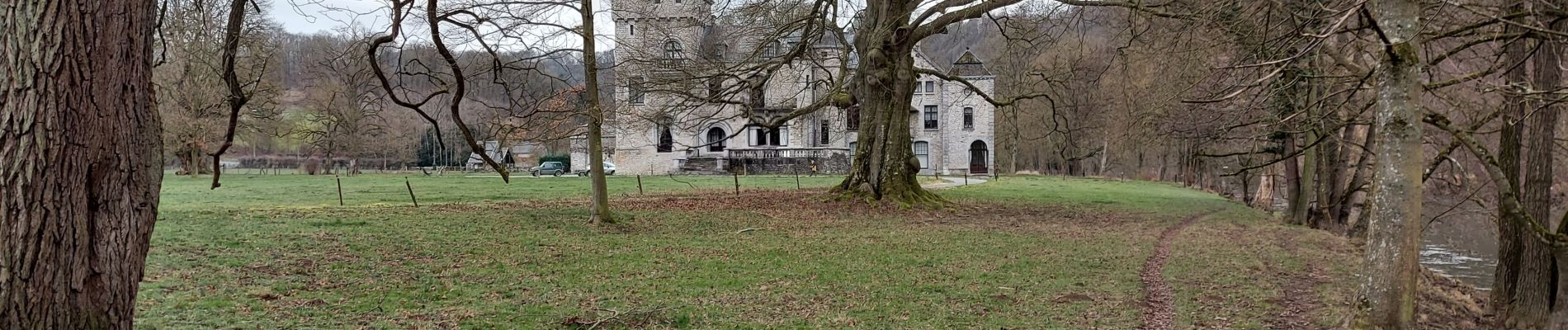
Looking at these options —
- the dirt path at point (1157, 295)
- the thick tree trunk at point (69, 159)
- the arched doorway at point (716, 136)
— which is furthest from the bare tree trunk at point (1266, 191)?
the arched doorway at point (716, 136)

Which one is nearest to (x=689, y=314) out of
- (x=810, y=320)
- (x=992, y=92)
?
(x=810, y=320)

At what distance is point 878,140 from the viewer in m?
18.0

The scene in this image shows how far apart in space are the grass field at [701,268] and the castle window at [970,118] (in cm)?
3368

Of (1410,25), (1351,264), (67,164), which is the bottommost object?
(1351,264)

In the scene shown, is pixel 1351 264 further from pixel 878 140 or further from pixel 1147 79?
pixel 1147 79

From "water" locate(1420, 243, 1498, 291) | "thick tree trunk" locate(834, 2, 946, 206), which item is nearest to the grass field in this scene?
"thick tree trunk" locate(834, 2, 946, 206)

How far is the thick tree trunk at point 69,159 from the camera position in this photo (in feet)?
10.0

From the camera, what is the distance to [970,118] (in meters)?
50.9

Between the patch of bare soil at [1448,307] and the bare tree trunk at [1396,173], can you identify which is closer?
the bare tree trunk at [1396,173]

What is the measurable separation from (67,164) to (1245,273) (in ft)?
32.3

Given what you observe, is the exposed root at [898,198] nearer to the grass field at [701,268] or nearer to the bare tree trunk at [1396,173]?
the grass field at [701,268]

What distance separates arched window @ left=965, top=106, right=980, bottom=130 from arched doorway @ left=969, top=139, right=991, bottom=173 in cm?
104

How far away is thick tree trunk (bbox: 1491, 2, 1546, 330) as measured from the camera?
7.07 metres

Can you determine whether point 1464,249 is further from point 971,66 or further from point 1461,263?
point 971,66
